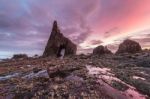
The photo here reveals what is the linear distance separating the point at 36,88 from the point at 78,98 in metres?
2.59

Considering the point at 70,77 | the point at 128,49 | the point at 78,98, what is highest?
the point at 128,49

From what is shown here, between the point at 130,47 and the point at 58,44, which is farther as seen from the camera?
the point at 58,44

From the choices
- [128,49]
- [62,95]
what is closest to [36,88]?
[62,95]

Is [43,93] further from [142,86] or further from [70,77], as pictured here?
[142,86]

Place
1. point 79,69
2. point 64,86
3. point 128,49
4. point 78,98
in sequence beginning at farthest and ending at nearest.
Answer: point 128,49, point 79,69, point 64,86, point 78,98

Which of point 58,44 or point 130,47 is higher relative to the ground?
point 58,44

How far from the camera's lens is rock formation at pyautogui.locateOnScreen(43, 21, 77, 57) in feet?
222

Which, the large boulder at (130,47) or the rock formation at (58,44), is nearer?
the large boulder at (130,47)

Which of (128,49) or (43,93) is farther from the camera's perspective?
(128,49)

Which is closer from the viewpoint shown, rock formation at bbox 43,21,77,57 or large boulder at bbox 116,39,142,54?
large boulder at bbox 116,39,142,54

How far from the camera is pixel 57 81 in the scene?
49.8 feet

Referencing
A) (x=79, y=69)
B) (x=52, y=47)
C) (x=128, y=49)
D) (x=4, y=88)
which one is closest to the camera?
(x=4, y=88)

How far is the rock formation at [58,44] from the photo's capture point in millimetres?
67688

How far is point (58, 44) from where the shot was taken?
2689 inches
